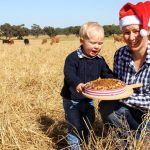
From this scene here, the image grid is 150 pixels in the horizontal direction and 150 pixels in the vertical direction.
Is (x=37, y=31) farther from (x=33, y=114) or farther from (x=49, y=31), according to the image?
(x=33, y=114)

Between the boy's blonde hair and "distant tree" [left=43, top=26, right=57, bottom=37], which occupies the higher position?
the boy's blonde hair

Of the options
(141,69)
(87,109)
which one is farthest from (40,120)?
(141,69)

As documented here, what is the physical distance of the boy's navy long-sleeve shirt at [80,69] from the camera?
321 cm

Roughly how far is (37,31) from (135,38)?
66.2 meters

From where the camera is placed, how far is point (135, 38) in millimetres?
2930

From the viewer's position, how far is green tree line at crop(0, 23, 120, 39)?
53391 mm

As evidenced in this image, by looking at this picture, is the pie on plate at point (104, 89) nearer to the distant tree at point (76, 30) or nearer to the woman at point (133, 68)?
the woman at point (133, 68)

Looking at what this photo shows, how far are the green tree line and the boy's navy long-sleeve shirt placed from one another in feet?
155

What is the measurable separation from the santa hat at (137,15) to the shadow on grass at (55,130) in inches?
47.0

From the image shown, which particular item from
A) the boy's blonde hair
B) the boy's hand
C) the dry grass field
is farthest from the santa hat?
the dry grass field

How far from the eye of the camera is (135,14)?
3.02m

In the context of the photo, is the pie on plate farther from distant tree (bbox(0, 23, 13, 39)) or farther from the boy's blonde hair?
distant tree (bbox(0, 23, 13, 39))

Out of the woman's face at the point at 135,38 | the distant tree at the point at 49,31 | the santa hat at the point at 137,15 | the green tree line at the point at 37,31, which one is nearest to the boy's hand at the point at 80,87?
the woman's face at the point at 135,38

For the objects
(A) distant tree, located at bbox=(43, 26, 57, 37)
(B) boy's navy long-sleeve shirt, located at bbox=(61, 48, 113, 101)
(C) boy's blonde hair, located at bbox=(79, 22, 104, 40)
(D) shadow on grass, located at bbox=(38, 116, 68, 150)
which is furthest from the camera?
(A) distant tree, located at bbox=(43, 26, 57, 37)
